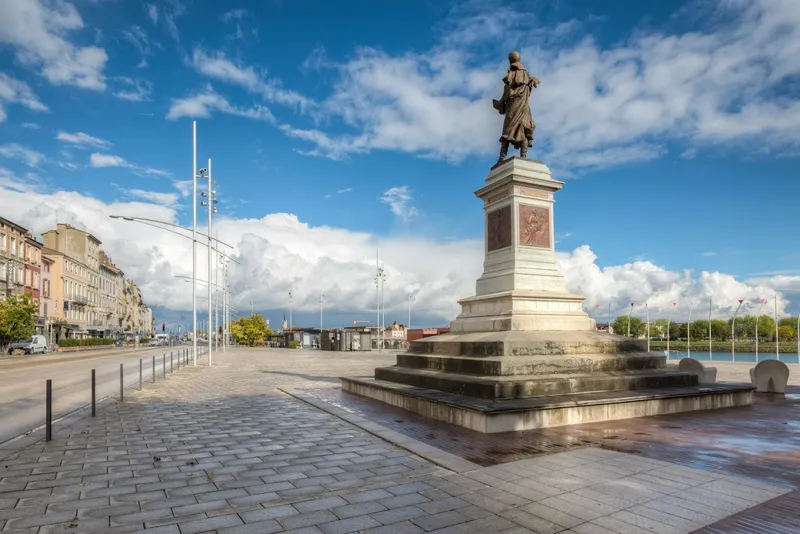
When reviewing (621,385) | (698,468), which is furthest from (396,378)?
(698,468)

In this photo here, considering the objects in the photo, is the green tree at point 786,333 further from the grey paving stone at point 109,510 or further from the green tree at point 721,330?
the grey paving stone at point 109,510

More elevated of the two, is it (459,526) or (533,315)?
(533,315)

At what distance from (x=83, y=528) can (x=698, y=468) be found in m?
6.53

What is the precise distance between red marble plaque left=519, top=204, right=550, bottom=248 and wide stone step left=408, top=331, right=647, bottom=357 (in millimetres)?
2659

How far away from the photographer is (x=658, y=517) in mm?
4535

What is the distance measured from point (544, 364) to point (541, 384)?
35.9 inches

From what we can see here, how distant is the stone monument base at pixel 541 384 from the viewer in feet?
29.2

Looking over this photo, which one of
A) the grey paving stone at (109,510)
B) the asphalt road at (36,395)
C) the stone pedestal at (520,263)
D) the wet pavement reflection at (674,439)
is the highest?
the stone pedestal at (520,263)

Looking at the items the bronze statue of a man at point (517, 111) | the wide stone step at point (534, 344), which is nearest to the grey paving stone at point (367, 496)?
the wide stone step at point (534, 344)

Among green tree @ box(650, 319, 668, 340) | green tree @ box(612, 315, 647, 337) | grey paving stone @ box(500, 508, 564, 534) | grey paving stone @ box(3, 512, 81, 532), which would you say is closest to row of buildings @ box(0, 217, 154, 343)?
grey paving stone @ box(3, 512, 81, 532)

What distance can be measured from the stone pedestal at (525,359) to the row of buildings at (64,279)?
187ft

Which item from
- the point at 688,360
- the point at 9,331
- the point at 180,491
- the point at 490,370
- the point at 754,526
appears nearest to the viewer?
the point at 754,526

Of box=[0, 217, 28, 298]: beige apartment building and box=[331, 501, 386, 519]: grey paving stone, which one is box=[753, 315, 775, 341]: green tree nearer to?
box=[0, 217, 28, 298]: beige apartment building

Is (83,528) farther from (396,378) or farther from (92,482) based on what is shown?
(396,378)
